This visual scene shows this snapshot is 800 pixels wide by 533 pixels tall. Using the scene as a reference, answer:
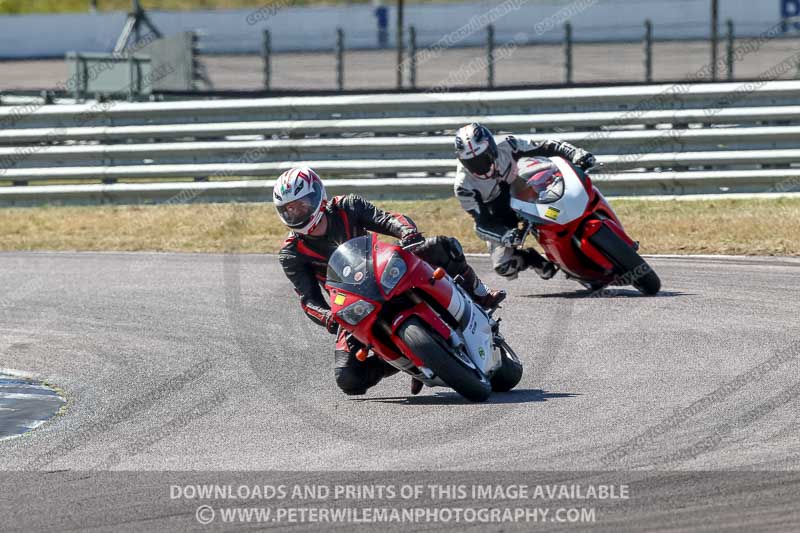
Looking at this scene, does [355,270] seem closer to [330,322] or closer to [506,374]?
[330,322]

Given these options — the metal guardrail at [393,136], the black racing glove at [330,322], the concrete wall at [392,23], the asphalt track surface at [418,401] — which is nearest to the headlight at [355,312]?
the black racing glove at [330,322]

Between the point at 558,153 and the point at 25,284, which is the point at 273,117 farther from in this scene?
the point at 558,153

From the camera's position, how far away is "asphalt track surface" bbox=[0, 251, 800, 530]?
616cm

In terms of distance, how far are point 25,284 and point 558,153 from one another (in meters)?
5.84

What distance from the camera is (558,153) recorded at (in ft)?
40.2

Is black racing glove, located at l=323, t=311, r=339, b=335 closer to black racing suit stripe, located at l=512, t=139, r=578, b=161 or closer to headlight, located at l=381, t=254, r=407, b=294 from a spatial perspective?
headlight, located at l=381, t=254, r=407, b=294

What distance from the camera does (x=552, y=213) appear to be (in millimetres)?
11750

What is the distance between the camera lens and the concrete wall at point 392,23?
113 ft

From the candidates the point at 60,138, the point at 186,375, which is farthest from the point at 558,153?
the point at 60,138

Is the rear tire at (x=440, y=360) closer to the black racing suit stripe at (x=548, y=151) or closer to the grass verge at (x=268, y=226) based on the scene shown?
the black racing suit stripe at (x=548, y=151)

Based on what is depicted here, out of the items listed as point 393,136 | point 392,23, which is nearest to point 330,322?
point 393,136

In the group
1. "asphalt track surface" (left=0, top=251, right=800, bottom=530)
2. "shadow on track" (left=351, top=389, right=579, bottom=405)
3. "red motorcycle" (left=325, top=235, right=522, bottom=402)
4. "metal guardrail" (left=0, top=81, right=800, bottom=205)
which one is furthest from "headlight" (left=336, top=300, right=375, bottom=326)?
"metal guardrail" (left=0, top=81, right=800, bottom=205)

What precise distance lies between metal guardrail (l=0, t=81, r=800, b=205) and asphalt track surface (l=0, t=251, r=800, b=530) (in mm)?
3562

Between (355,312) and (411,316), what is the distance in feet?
1.09
